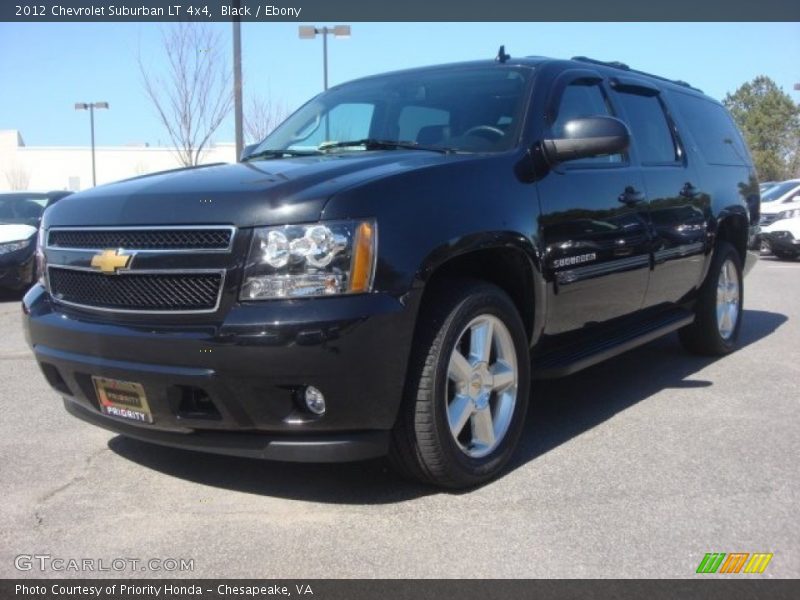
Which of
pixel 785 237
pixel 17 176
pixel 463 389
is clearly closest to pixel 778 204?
pixel 785 237

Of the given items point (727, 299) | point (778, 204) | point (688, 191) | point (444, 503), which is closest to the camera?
point (444, 503)

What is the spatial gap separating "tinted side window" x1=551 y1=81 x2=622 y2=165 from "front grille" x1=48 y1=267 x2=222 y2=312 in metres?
2.06

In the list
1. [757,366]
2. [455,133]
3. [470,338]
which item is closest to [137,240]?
[470,338]

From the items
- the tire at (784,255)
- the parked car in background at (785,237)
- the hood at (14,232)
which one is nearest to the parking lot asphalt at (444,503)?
the hood at (14,232)

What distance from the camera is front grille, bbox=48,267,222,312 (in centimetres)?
299

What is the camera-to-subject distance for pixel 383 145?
4035mm

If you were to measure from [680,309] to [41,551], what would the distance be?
4334 mm

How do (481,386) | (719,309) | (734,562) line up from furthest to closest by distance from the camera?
(719,309) < (481,386) < (734,562)

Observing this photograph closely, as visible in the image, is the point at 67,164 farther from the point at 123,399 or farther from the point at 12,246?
the point at 123,399

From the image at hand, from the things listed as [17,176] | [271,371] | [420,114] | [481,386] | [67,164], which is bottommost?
[17,176]

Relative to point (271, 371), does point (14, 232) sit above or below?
below

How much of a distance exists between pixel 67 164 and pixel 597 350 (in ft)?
215

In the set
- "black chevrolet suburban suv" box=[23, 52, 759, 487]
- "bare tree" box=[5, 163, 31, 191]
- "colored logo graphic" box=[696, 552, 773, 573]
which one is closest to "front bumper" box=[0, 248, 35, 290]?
"black chevrolet suburban suv" box=[23, 52, 759, 487]

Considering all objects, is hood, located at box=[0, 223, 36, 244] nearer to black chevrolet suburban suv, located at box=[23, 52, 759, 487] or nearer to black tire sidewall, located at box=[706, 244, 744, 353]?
black chevrolet suburban suv, located at box=[23, 52, 759, 487]
